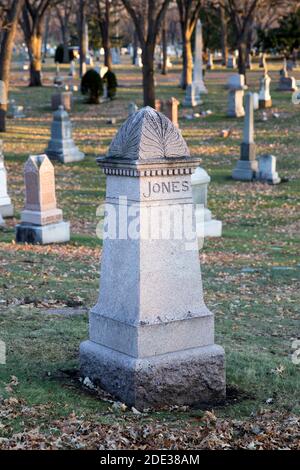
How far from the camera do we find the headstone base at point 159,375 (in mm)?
6086

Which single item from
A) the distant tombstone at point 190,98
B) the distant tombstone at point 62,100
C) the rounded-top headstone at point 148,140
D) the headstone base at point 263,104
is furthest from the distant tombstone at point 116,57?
the rounded-top headstone at point 148,140

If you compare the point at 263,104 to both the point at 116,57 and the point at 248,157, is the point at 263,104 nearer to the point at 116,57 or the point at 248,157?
the point at 248,157

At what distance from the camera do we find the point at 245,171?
2186cm

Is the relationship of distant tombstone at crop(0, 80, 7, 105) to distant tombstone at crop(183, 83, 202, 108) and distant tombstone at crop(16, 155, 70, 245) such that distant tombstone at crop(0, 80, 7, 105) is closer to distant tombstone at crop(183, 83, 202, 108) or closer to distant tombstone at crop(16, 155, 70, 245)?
distant tombstone at crop(183, 83, 202, 108)

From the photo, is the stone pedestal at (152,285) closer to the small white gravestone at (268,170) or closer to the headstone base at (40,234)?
the headstone base at (40,234)

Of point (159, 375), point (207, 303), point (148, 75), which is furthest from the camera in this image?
point (148, 75)

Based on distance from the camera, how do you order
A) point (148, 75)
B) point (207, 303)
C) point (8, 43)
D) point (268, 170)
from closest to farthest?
1. point (207, 303)
2. point (268, 170)
3. point (8, 43)
4. point (148, 75)

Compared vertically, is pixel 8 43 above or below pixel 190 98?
above

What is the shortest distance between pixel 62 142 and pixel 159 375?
60.7ft

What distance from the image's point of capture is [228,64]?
63.0m

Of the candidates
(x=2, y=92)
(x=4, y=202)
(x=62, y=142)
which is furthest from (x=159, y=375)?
(x=2, y=92)

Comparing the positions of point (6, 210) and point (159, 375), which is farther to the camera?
point (6, 210)

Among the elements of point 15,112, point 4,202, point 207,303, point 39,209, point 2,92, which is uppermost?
point 2,92
